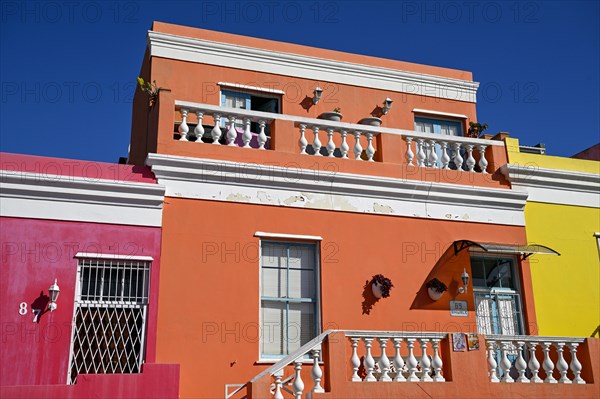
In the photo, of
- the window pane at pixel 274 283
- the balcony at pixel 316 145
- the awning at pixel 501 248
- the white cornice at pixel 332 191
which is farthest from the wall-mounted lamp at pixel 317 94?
the window pane at pixel 274 283

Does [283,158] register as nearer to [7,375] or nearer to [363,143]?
[363,143]

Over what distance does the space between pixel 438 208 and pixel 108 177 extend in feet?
16.8

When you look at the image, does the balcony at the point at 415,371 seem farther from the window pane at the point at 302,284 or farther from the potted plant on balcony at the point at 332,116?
the potted plant on balcony at the point at 332,116

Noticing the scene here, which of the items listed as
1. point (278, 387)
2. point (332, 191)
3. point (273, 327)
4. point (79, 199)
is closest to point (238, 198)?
point (332, 191)

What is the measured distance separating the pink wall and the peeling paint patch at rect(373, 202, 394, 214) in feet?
11.0

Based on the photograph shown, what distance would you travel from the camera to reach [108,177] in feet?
31.6

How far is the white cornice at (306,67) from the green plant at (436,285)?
4.79 m

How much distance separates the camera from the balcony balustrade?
1054 centimetres

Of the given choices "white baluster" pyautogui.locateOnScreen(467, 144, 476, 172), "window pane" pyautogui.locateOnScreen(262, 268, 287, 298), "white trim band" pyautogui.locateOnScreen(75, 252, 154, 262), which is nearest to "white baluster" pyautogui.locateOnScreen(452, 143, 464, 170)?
"white baluster" pyautogui.locateOnScreen(467, 144, 476, 172)

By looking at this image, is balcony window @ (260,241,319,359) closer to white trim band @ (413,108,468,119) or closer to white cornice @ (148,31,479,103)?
white cornice @ (148,31,479,103)

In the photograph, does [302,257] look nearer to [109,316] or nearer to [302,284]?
[302,284]

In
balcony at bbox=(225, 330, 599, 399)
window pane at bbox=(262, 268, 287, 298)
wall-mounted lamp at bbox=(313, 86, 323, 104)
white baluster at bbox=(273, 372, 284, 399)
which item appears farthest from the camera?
wall-mounted lamp at bbox=(313, 86, 323, 104)

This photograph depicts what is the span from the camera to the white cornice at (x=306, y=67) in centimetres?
1283

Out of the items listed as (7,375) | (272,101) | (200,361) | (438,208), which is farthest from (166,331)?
(272,101)
